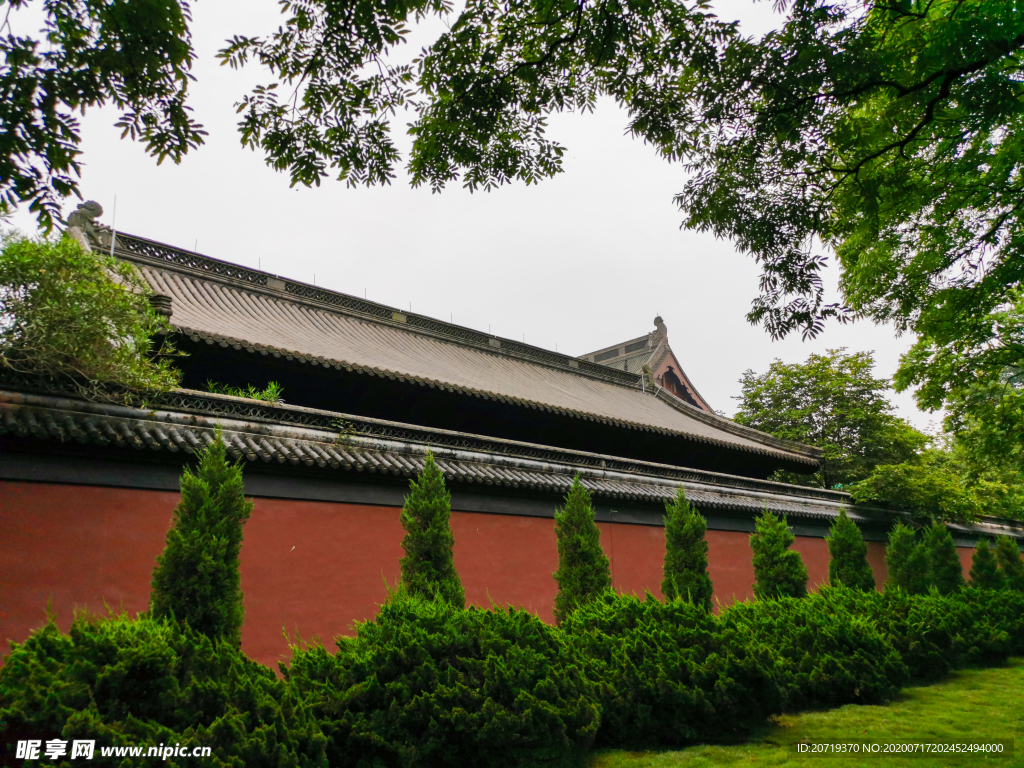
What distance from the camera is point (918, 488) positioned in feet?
55.3

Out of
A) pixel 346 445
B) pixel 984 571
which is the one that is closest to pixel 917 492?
pixel 984 571

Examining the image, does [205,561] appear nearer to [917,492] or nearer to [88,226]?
[88,226]

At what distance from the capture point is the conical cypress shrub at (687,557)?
9.68 meters

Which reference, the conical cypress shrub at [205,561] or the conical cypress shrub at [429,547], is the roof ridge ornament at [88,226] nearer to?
the conical cypress shrub at [205,561]

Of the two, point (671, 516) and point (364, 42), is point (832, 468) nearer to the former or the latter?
point (671, 516)

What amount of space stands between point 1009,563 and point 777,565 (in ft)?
27.1

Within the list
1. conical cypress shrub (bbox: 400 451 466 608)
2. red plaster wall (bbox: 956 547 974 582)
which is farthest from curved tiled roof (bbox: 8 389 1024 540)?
red plaster wall (bbox: 956 547 974 582)

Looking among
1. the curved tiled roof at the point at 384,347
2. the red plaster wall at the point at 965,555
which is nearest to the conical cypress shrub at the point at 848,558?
the curved tiled roof at the point at 384,347

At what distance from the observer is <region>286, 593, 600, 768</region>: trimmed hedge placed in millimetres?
3918

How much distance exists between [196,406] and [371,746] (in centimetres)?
530

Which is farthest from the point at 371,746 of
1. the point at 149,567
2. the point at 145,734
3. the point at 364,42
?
the point at 364,42

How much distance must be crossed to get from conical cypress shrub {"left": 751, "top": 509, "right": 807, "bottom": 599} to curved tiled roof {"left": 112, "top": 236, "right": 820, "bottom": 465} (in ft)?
11.0

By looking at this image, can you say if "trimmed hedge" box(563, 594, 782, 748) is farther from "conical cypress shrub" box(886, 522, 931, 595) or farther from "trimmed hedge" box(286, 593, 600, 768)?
"conical cypress shrub" box(886, 522, 931, 595)

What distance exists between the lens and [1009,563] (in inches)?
590
